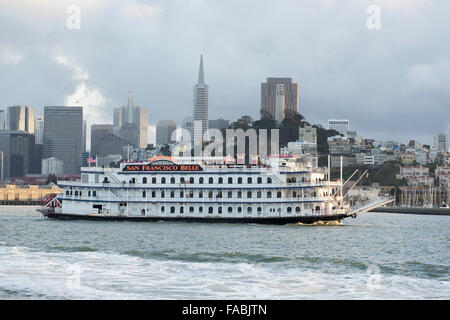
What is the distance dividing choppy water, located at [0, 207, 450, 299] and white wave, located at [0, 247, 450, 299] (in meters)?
0.03

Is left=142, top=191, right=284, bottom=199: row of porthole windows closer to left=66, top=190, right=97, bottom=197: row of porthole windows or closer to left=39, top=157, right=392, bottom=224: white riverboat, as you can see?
left=39, top=157, right=392, bottom=224: white riverboat

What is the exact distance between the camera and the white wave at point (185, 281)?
2203 centimetres

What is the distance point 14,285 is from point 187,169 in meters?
38.3

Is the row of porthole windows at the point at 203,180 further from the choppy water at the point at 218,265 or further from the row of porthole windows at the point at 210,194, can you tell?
the choppy water at the point at 218,265

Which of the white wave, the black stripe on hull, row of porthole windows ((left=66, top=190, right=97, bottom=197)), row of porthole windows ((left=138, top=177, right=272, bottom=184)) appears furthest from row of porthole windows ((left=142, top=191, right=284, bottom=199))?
the white wave

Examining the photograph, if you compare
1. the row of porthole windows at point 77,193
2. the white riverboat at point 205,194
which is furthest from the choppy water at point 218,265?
the row of porthole windows at point 77,193

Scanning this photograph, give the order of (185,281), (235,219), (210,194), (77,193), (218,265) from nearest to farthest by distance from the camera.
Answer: (185,281)
(218,265)
(235,219)
(210,194)
(77,193)

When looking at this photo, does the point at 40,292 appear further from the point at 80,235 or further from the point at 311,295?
the point at 80,235

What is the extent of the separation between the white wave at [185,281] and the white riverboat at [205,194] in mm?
29320

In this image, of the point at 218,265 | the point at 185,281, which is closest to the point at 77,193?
the point at 218,265

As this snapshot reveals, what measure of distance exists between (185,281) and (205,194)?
119ft

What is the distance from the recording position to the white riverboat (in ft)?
196

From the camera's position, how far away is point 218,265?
1168 inches

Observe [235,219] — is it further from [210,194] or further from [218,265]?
[218,265]
